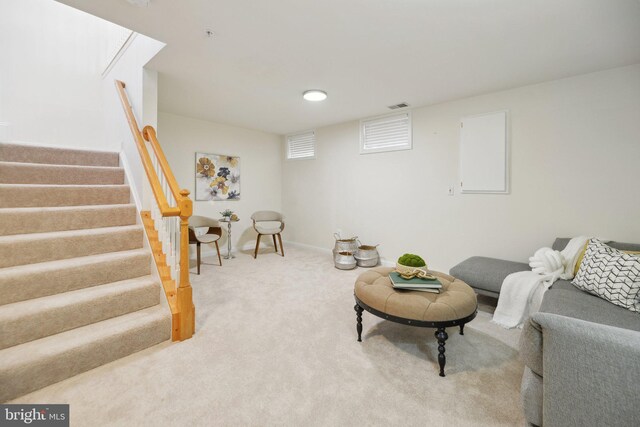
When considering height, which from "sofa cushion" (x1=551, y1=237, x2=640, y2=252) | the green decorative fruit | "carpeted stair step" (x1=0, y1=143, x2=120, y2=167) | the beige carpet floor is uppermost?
"carpeted stair step" (x1=0, y1=143, x2=120, y2=167)

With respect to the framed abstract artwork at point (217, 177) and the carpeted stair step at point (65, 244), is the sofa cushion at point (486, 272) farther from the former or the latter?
the framed abstract artwork at point (217, 177)

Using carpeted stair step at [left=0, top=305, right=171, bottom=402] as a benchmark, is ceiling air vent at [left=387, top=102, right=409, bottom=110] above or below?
above

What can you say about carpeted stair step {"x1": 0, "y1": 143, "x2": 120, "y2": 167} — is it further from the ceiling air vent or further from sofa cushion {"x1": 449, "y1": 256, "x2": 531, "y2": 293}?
sofa cushion {"x1": 449, "y1": 256, "x2": 531, "y2": 293}

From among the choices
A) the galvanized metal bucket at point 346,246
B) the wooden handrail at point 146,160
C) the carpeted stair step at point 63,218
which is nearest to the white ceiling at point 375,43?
the wooden handrail at point 146,160

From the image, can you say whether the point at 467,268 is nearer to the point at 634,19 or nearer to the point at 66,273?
the point at 634,19

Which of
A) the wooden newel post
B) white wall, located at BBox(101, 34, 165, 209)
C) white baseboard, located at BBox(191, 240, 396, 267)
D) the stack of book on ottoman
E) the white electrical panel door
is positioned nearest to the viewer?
the stack of book on ottoman

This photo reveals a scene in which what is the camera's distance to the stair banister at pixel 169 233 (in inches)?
82.4

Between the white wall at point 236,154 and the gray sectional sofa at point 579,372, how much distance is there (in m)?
4.63

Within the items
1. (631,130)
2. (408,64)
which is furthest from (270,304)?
(631,130)

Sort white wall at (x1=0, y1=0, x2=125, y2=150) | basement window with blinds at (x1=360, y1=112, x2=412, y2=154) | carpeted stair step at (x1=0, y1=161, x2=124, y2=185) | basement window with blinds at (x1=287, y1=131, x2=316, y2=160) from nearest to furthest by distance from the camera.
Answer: carpeted stair step at (x1=0, y1=161, x2=124, y2=185) < white wall at (x1=0, y1=0, x2=125, y2=150) < basement window with blinds at (x1=360, y1=112, x2=412, y2=154) < basement window with blinds at (x1=287, y1=131, x2=316, y2=160)

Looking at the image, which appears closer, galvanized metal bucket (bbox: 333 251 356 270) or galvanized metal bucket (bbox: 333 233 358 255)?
galvanized metal bucket (bbox: 333 251 356 270)

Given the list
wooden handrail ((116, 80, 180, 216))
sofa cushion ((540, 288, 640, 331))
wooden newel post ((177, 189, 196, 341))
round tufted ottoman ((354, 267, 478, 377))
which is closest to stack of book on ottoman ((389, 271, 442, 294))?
round tufted ottoman ((354, 267, 478, 377))

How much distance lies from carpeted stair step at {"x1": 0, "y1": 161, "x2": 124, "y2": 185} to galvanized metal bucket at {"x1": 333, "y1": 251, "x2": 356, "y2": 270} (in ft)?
9.73

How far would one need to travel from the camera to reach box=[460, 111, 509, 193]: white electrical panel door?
3.23 m
